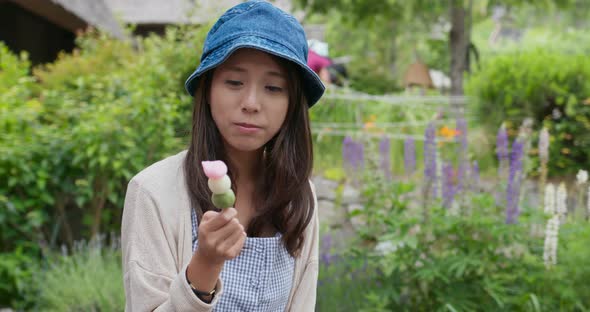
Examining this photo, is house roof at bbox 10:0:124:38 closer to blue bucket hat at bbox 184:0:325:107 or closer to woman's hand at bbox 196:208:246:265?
blue bucket hat at bbox 184:0:325:107

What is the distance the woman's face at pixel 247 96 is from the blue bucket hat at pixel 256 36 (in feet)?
0.12

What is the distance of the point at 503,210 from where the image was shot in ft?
9.66

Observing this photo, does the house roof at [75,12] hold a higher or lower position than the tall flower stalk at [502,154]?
higher

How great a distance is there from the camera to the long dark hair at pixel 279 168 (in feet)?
4.61

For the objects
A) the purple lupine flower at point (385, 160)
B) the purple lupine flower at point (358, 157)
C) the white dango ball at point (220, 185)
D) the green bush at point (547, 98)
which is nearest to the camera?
the white dango ball at point (220, 185)

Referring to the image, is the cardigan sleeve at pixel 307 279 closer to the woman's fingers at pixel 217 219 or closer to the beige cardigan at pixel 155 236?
the beige cardigan at pixel 155 236

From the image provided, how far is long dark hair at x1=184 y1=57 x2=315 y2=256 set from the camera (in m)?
1.41

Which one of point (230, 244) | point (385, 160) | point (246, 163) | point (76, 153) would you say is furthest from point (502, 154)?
point (76, 153)

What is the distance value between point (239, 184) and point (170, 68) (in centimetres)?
333

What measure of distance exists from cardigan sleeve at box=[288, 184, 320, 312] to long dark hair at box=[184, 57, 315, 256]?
0.15 feet

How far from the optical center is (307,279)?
1581mm

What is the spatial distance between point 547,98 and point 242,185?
212 inches

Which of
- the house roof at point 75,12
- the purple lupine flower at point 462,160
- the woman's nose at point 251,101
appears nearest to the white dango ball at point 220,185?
the woman's nose at point 251,101

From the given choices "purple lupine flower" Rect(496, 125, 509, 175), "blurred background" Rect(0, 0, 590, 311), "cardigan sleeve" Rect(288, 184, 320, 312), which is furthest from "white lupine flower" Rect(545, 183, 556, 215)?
"cardigan sleeve" Rect(288, 184, 320, 312)
